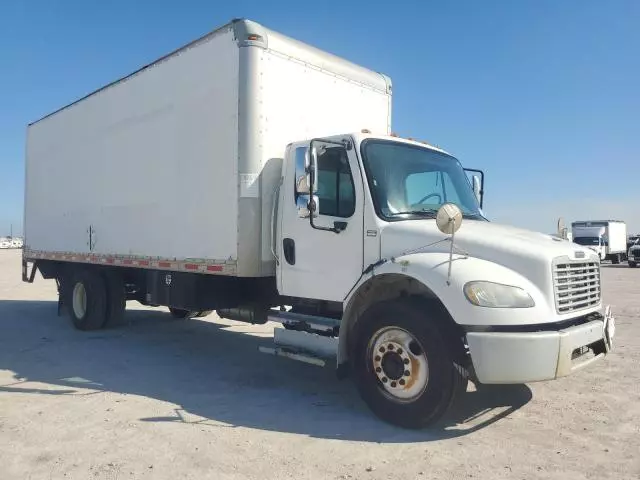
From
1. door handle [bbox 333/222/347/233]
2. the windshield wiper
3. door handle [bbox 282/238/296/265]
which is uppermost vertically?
the windshield wiper

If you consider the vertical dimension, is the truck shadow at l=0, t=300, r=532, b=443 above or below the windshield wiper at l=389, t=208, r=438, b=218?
below

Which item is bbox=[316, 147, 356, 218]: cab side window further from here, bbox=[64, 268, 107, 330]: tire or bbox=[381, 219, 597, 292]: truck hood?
bbox=[64, 268, 107, 330]: tire

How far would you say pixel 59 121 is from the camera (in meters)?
10.1

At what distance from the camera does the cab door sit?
5324 millimetres

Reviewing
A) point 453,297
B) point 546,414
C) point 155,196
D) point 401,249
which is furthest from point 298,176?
point 546,414

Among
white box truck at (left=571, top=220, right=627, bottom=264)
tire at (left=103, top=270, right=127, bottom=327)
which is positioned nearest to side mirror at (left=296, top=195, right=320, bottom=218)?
tire at (left=103, top=270, right=127, bottom=327)

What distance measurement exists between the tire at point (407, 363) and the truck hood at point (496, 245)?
0.54 meters

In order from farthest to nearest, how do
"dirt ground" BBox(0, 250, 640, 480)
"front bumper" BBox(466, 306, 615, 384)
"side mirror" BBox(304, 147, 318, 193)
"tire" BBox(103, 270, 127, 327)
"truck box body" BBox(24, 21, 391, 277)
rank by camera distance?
"tire" BBox(103, 270, 127, 327) < "truck box body" BBox(24, 21, 391, 277) < "side mirror" BBox(304, 147, 318, 193) < "front bumper" BBox(466, 306, 615, 384) < "dirt ground" BBox(0, 250, 640, 480)

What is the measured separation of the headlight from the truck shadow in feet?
3.85

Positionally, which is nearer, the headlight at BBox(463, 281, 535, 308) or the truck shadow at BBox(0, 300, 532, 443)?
the headlight at BBox(463, 281, 535, 308)

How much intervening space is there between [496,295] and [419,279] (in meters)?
0.64

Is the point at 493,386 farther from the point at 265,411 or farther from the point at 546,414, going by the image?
the point at 265,411

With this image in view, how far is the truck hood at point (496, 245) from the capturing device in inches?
172

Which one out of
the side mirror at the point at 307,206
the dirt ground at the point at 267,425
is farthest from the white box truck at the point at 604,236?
the side mirror at the point at 307,206
